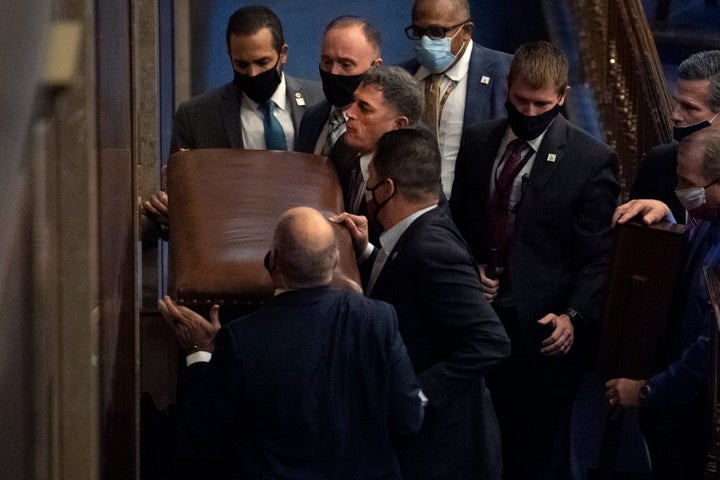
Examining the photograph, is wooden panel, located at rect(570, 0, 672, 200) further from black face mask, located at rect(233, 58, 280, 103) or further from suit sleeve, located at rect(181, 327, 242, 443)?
suit sleeve, located at rect(181, 327, 242, 443)

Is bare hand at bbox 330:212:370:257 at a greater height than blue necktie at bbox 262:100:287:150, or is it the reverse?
blue necktie at bbox 262:100:287:150

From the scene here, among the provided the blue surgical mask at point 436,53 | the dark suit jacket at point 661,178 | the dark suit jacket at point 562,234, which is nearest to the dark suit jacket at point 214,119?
the blue surgical mask at point 436,53

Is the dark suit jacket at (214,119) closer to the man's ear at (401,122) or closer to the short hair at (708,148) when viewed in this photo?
the man's ear at (401,122)

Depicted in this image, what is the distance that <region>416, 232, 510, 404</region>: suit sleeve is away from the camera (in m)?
3.34

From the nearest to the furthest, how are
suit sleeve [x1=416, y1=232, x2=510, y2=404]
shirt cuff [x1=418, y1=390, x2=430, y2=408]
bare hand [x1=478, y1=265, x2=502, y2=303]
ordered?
shirt cuff [x1=418, y1=390, x2=430, y2=408]
suit sleeve [x1=416, y1=232, x2=510, y2=404]
bare hand [x1=478, y1=265, x2=502, y2=303]

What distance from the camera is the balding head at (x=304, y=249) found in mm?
2840

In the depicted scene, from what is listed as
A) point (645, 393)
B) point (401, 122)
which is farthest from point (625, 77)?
point (645, 393)

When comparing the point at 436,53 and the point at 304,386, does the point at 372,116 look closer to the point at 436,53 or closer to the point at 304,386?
the point at 436,53

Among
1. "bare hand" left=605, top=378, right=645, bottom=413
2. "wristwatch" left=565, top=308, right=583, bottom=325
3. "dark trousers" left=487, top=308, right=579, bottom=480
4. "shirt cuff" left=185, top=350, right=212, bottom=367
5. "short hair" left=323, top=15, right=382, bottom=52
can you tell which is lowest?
"dark trousers" left=487, top=308, right=579, bottom=480

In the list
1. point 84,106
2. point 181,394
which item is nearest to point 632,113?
point 181,394

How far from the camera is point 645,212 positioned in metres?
4.05

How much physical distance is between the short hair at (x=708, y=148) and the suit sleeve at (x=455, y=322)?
94cm

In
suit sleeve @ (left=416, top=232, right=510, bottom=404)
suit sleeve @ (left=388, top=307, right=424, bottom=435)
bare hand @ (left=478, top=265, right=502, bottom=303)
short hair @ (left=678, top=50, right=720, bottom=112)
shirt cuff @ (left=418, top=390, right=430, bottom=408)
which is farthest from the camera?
short hair @ (left=678, top=50, right=720, bottom=112)

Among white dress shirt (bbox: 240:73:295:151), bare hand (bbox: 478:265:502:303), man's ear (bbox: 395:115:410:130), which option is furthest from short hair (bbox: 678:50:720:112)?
white dress shirt (bbox: 240:73:295:151)
